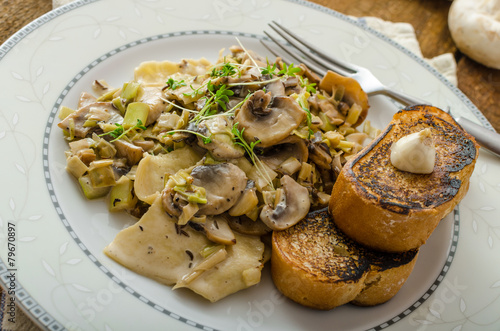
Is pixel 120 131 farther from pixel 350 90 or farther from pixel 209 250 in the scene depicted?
pixel 350 90

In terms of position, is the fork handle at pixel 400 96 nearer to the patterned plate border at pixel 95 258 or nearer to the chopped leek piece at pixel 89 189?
the patterned plate border at pixel 95 258

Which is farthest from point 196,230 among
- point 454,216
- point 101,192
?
point 454,216

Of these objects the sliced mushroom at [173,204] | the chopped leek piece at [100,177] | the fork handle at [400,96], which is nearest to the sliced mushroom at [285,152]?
the sliced mushroom at [173,204]

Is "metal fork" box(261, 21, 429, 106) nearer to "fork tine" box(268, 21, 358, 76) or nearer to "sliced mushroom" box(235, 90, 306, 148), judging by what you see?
"fork tine" box(268, 21, 358, 76)

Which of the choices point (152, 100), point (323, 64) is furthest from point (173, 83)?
point (323, 64)

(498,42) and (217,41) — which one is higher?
(217,41)

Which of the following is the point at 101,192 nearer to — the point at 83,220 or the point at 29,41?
the point at 83,220
